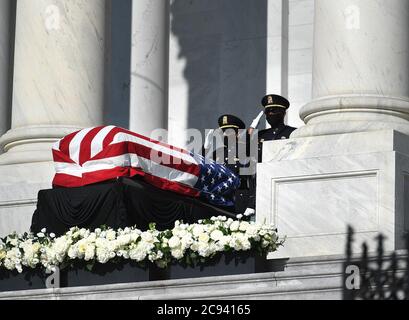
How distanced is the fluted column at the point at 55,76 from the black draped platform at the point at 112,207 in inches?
115

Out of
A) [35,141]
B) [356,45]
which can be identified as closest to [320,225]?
[356,45]

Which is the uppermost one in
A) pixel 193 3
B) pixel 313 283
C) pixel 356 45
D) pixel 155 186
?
pixel 193 3

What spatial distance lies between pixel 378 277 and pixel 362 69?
5447mm

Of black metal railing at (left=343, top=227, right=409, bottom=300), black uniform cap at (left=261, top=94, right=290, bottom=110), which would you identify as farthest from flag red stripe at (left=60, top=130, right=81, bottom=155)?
black metal railing at (left=343, top=227, right=409, bottom=300)

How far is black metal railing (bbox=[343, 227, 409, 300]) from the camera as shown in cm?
2966

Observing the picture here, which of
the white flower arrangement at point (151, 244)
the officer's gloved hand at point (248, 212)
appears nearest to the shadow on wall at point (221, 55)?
the officer's gloved hand at point (248, 212)

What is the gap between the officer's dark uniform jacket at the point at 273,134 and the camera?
37531 mm

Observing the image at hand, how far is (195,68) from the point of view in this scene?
1829 inches

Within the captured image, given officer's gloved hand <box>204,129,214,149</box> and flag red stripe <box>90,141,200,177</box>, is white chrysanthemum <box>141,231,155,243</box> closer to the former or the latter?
flag red stripe <box>90,141,200,177</box>

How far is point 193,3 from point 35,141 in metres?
10.2

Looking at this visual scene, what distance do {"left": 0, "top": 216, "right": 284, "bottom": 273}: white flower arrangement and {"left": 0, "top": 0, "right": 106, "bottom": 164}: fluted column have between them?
4759mm

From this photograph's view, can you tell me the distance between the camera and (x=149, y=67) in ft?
145

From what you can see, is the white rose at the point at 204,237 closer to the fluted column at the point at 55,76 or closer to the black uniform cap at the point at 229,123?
the fluted column at the point at 55,76

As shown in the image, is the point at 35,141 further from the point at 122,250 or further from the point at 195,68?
the point at 195,68
